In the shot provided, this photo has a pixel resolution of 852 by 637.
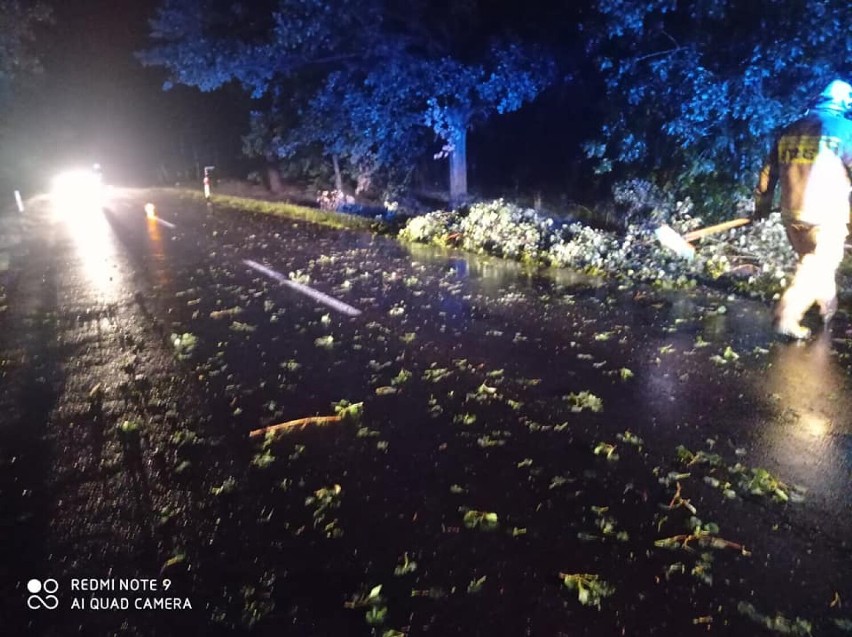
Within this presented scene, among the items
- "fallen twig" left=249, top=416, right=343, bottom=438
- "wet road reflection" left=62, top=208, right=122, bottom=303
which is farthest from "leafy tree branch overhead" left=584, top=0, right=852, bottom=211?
"wet road reflection" left=62, top=208, right=122, bottom=303

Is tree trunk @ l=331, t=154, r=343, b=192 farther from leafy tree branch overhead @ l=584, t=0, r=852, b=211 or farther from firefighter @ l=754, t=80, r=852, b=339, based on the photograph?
firefighter @ l=754, t=80, r=852, b=339

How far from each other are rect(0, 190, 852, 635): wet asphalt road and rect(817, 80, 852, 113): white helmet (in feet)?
7.47

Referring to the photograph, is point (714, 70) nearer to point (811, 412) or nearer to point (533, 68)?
point (533, 68)

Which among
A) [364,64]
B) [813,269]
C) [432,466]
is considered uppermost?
[364,64]

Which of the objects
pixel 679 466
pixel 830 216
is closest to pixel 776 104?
pixel 830 216

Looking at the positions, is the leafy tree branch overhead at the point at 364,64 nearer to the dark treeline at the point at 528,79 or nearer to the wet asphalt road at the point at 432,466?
the dark treeline at the point at 528,79

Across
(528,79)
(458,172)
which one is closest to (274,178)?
(458,172)

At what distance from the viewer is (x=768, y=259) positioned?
9.67 m

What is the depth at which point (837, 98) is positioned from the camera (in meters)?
6.62

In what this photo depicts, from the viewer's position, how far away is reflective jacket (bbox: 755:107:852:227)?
21.0 feet

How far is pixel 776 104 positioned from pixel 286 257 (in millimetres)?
8369

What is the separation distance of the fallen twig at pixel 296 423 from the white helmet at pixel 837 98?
5630mm

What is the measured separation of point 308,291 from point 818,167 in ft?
20.7

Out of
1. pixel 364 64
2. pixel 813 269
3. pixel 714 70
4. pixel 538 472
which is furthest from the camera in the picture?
pixel 364 64
